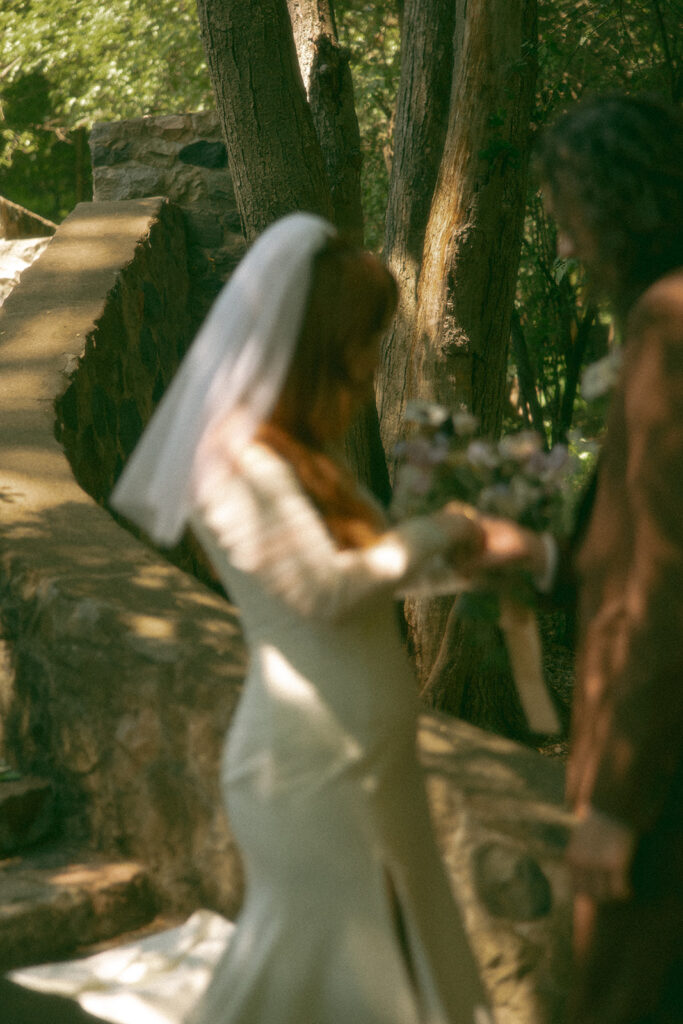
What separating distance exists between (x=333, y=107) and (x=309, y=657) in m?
A: 4.63

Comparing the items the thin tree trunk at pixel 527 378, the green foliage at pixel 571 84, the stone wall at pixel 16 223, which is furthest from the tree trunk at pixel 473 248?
the stone wall at pixel 16 223

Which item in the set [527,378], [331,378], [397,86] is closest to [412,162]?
[527,378]

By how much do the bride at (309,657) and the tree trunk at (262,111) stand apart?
2.83 m

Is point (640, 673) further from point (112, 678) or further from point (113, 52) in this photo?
point (113, 52)

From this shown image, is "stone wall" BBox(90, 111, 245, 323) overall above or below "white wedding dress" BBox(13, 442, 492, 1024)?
above

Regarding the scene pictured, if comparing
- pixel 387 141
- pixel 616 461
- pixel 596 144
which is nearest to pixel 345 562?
pixel 616 461

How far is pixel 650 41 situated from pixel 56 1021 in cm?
762

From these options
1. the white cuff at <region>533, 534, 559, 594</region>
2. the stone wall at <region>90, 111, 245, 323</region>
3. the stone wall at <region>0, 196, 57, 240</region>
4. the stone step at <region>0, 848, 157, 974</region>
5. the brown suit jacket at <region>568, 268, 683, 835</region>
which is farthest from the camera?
the stone wall at <region>0, 196, 57, 240</region>

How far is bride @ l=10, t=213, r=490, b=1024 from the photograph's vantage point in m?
1.96

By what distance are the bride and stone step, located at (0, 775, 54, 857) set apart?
1.12 m

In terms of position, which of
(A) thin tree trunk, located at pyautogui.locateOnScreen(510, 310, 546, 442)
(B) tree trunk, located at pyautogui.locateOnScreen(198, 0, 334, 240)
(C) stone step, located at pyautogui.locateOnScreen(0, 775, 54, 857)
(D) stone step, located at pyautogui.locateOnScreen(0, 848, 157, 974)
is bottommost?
(A) thin tree trunk, located at pyautogui.locateOnScreen(510, 310, 546, 442)

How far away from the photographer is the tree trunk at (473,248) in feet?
15.9

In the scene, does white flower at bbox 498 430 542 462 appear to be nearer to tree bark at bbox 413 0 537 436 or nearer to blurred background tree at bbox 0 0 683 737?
blurred background tree at bbox 0 0 683 737

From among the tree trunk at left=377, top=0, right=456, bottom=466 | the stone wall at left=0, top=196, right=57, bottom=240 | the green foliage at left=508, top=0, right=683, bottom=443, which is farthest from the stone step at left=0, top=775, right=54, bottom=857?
the stone wall at left=0, top=196, right=57, bottom=240
